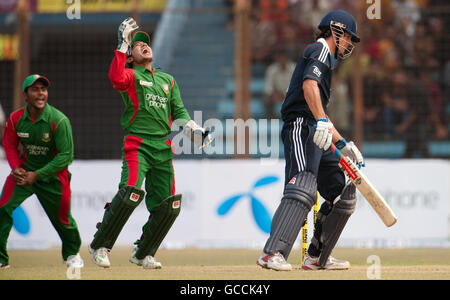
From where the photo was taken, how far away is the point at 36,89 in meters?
8.55

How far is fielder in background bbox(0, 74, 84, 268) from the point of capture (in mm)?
8469

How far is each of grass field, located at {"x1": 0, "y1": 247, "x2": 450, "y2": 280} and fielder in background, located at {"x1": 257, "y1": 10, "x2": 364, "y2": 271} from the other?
27 centimetres

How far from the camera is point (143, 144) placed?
7754 mm

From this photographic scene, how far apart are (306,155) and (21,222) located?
6495 mm

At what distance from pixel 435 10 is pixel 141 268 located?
7615 millimetres

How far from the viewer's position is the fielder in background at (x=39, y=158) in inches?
333

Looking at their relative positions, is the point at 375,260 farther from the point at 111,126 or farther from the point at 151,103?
the point at 111,126

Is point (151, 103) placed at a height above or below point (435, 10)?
below

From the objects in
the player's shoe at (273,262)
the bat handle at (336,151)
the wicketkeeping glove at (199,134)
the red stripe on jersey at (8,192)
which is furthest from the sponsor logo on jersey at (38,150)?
the bat handle at (336,151)

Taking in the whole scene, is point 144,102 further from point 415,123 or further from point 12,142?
point 415,123

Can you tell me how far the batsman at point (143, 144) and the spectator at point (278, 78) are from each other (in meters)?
6.28

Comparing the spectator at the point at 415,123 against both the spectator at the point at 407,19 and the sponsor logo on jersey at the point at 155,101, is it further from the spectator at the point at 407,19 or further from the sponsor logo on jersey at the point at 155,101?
the sponsor logo on jersey at the point at 155,101

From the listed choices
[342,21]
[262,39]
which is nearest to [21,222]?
[262,39]
